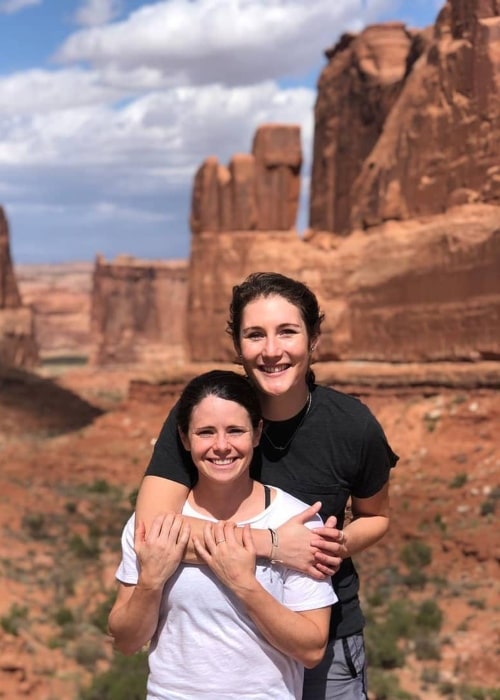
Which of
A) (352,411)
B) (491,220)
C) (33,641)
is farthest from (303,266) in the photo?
(352,411)

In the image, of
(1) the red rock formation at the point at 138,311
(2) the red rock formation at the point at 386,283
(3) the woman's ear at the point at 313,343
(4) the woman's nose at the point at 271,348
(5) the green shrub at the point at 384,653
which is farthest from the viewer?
(1) the red rock formation at the point at 138,311

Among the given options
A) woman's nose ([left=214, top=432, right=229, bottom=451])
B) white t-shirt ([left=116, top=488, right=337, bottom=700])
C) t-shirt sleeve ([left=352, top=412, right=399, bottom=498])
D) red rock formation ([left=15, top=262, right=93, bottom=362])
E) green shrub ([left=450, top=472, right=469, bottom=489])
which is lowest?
red rock formation ([left=15, top=262, right=93, bottom=362])

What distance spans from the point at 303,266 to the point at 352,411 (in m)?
17.9

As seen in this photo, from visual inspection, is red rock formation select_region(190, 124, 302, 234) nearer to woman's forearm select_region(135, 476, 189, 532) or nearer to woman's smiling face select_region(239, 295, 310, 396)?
woman's smiling face select_region(239, 295, 310, 396)

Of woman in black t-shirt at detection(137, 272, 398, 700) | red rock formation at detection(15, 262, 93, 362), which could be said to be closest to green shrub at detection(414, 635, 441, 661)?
woman in black t-shirt at detection(137, 272, 398, 700)

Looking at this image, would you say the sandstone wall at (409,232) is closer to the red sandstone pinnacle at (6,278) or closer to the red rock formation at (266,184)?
the red rock formation at (266,184)

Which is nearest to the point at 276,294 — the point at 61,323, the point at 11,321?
the point at 11,321

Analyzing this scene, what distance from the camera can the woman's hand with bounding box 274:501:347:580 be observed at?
2697 millimetres

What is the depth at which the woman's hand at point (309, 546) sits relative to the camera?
270 centimetres

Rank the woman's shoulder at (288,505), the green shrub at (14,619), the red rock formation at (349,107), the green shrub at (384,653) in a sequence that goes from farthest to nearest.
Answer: the red rock formation at (349,107), the green shrub at (14,619), the green shrub at (384,653), the woman's shoulder at (288,505)

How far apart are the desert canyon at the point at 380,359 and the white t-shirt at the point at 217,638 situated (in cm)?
636

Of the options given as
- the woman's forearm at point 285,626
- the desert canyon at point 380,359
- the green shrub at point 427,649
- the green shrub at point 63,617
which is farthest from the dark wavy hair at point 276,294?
the green shrub at point 63,617

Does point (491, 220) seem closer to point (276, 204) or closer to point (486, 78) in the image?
point (486, 78)

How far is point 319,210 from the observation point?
27000 millimetres
